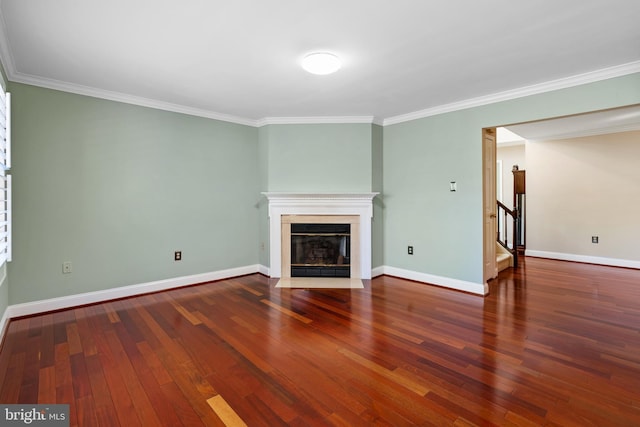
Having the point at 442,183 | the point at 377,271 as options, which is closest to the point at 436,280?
the point at 377,271

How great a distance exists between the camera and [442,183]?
162 inches

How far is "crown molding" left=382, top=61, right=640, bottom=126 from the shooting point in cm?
278

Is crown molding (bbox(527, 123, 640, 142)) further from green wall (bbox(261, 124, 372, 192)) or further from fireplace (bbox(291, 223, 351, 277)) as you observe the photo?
fireplace (bbox(291, 223, 351, 277))

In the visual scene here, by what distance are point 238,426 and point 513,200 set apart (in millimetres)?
7391

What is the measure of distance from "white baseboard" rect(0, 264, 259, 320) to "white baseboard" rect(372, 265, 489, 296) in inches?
82.9

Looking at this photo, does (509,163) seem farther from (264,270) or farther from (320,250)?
(264,270)

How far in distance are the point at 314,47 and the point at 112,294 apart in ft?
11.1

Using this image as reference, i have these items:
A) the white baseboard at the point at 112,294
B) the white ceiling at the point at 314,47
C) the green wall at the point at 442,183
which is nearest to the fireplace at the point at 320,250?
the green wall at the point at 442,183

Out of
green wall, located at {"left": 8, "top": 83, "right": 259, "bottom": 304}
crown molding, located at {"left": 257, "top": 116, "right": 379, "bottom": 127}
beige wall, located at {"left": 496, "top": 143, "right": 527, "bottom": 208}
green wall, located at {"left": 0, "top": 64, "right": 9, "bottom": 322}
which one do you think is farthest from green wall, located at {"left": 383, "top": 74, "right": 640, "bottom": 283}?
green wall, located at {"left": 0, "top": 64, "right": 9, "bottom": 322}

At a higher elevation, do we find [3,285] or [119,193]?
[119,193]

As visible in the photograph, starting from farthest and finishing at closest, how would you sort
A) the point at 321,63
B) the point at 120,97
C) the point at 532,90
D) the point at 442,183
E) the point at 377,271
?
the point at 377,271 < the point at 442,183 < the point at 120,97 < the point at 532,90 < the point at 321,63

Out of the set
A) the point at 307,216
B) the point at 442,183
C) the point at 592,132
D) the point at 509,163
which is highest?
the point at 592,132

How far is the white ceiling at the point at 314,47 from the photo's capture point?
6.46ft

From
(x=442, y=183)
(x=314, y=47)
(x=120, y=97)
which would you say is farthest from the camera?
(x=442, y=183)
